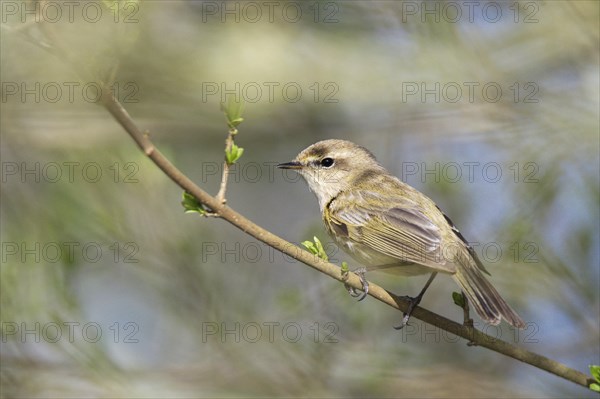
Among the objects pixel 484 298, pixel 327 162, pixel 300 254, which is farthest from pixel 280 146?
pixel 300 254

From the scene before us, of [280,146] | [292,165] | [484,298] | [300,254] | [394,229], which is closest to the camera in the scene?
[300,254]

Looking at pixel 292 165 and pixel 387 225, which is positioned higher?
pixel 292 165

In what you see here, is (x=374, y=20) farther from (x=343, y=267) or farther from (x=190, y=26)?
(x=343, y=267)

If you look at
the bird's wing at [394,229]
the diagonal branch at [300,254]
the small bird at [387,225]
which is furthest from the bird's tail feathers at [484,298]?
the diagonal branch at [300,254]

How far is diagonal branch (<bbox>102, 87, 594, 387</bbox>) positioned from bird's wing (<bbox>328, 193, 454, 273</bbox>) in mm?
501

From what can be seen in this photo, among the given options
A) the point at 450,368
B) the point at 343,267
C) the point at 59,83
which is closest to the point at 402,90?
the point at 450,368

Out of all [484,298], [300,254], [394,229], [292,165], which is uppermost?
[292,165]

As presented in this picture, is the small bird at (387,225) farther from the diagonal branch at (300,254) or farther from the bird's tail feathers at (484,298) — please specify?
the diagonal branch at (300,254)

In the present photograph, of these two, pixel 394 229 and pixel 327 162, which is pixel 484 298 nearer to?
pixel 394 229

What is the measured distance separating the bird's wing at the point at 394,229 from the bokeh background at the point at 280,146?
746mm

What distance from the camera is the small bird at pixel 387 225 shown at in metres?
4.67

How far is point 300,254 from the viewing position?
332 cm

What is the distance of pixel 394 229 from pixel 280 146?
3240 mm

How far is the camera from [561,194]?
5.96m
